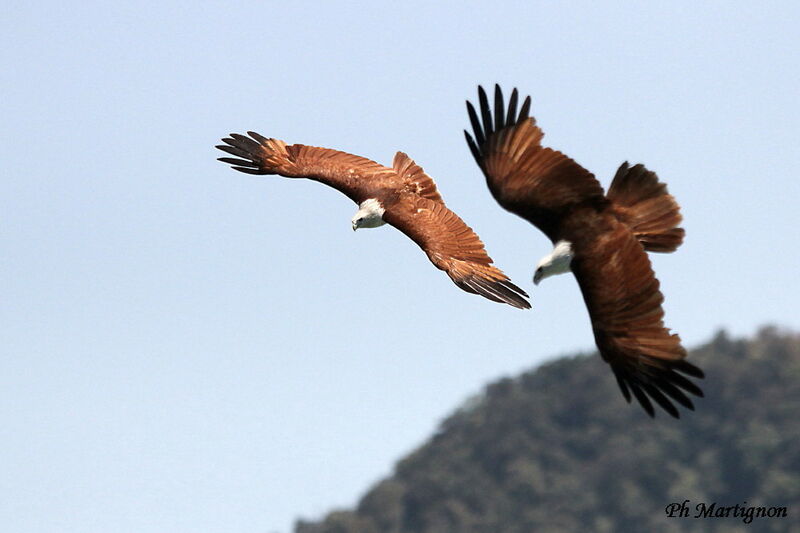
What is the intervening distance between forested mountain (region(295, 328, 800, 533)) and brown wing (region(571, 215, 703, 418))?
310ft

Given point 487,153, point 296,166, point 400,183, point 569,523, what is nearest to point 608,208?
point 487,153

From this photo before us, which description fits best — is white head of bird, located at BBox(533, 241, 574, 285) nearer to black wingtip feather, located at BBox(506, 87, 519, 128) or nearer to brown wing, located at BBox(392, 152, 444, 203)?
black wingtip feather, located at BBox(506, 87, 519, 128)

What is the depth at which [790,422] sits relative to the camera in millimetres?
115938

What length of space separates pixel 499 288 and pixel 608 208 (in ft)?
9.99

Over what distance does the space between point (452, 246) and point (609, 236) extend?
3.70 meters

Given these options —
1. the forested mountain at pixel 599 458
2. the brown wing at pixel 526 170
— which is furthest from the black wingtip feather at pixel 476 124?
the forested mountain at pixel 599 458

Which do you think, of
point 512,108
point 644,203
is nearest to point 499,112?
point 512,108

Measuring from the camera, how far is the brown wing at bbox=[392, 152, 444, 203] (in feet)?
55.4

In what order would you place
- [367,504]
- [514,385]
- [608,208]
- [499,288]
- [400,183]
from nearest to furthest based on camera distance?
[608,208], [499,288], [400,183], [367,504], [514,385]

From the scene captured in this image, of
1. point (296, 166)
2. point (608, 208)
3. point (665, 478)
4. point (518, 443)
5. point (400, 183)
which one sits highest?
point (518, 443)

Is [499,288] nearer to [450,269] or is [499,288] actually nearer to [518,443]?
[450,269]

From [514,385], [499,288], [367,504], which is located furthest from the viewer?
[514,385]

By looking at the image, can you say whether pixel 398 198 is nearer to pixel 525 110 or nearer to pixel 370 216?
pixel 370 216

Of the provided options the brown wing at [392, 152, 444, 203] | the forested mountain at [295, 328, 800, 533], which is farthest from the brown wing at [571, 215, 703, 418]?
the forested mountain at [295, 328, 800, 533]
